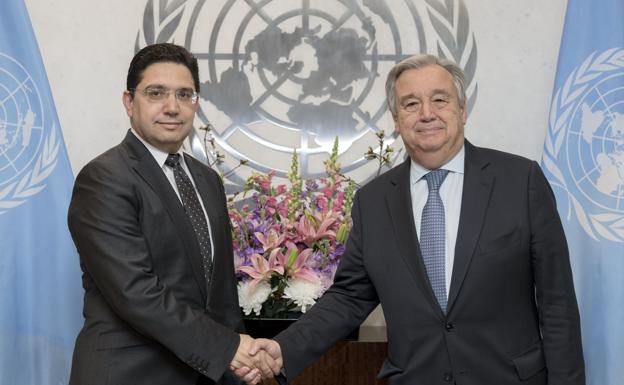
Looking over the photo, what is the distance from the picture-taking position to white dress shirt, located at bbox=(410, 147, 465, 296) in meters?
2.17

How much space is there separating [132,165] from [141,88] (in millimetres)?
275

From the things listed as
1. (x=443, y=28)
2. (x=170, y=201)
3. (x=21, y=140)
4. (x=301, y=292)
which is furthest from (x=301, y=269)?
(x=443, y=28)

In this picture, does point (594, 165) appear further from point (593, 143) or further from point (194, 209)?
point (194, 209)

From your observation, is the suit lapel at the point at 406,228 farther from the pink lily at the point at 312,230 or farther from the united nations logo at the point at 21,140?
the united nations logo at the point at 21,140

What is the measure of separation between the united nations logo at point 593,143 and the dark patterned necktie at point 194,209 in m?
1.64

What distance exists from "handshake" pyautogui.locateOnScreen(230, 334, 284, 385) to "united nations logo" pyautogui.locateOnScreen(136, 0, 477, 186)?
1.26 metres

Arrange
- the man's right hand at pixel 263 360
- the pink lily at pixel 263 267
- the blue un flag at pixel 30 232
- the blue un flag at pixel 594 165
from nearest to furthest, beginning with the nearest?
→ the man's right hand at pixel 263 360 < the pink lily at pixel 263 267 < the blue un flag at pixel 594 165 < the blue un flag at pixel 30 232

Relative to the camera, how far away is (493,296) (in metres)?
2.09

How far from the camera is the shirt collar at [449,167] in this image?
7.49 ft

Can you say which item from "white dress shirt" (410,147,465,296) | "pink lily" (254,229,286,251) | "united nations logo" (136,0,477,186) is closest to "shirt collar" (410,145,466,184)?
"white dress shirt" (410,147,465,296)

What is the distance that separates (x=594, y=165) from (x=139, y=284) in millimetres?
1972

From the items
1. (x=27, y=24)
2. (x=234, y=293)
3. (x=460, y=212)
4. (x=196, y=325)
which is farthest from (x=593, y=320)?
(x=27, y=24)

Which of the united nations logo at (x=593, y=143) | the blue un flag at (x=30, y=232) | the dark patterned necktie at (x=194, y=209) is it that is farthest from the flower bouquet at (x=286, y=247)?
the united nations logo at (x=593, y=143)

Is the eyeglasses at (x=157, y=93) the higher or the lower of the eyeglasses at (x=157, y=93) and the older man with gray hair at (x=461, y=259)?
the higher
